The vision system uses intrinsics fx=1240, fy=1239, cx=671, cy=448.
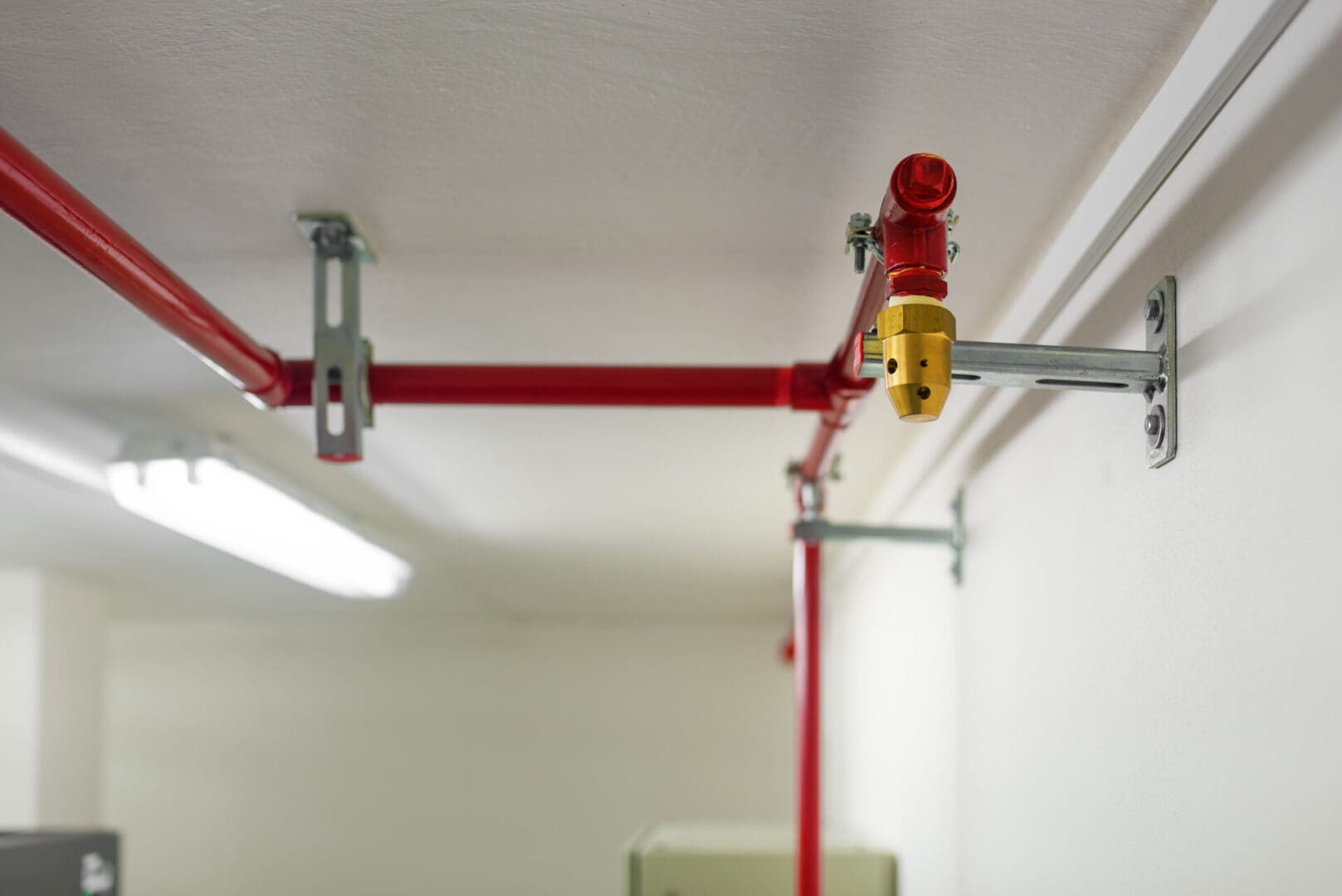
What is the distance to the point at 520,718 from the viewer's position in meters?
5.71

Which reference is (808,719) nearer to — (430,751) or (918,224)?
(918,224)

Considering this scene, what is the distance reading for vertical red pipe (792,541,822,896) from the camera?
2332 mm

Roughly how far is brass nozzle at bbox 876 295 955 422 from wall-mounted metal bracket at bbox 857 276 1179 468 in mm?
89

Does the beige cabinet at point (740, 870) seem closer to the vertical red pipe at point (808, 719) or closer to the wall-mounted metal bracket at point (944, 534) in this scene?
the vertical red pipe at point (808, 719)

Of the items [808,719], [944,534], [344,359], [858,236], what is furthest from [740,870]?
[858,236]

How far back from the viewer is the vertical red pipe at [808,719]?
7.65 feet

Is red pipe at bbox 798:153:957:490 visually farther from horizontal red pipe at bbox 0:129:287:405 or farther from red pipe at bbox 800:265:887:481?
horizontal red pipe at bbox 0:129:287:405

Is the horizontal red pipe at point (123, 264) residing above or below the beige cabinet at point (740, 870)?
above

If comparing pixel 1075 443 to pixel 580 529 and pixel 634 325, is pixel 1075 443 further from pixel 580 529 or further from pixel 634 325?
pixel 580 529

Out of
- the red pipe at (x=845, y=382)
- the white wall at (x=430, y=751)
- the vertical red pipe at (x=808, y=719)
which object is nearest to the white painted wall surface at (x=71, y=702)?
the white wall at (x=430, y=751)

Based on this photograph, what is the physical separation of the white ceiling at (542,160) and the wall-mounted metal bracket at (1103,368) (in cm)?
23

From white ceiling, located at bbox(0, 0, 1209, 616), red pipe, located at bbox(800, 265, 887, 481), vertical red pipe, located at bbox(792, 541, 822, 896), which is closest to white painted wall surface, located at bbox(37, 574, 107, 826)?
white ceiling, located at bbox(0, 0, 1209, 616)

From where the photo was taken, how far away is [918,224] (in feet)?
3.55

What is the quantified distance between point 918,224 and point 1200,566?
0.43 meters
